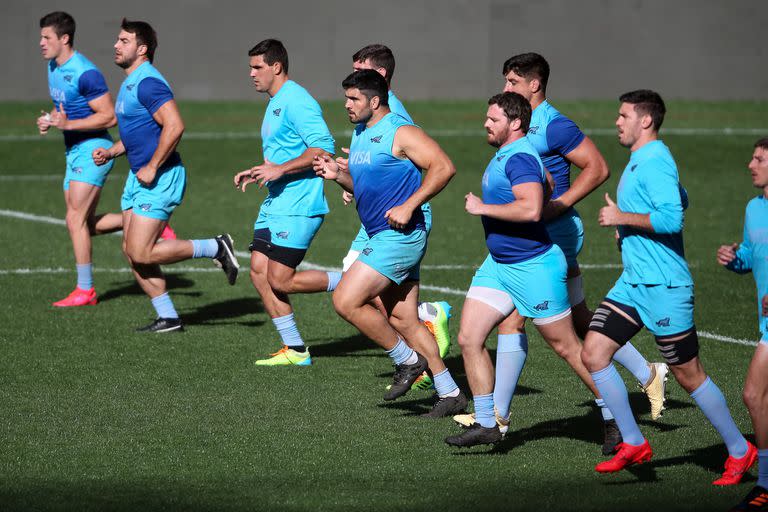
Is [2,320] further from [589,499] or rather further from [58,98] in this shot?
[589,499]

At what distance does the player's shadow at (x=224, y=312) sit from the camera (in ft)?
38.6

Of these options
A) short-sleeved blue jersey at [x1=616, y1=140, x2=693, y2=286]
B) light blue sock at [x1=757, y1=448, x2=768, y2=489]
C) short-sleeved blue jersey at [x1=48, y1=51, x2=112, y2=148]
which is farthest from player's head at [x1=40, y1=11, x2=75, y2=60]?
light blue sock at [x1=757, y1=448, x2=768, y2=489]

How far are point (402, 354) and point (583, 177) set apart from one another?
5.79 ft

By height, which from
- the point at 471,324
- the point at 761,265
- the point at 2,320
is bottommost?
the point at 2,320

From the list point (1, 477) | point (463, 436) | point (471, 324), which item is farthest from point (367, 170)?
point (1, 477)

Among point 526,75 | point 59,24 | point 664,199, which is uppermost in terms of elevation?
point 59,24

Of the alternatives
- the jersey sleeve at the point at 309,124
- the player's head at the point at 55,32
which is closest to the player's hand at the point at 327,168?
the jersey sleeve at the point at 309,124

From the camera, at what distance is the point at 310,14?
1238 inches

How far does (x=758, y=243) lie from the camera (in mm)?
6527

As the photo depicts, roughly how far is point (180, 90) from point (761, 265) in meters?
26.7

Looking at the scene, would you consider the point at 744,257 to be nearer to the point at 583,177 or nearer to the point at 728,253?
the point at 728,253

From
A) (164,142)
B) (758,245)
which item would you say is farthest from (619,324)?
(164,142)

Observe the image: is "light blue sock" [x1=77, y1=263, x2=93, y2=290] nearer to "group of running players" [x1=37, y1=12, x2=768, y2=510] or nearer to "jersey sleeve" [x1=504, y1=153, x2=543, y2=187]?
"group of running players" [x1=37, y1=12, x2=768, y2=510]

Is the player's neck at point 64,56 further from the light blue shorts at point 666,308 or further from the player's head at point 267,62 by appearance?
the light blue shorts at point 666,308
